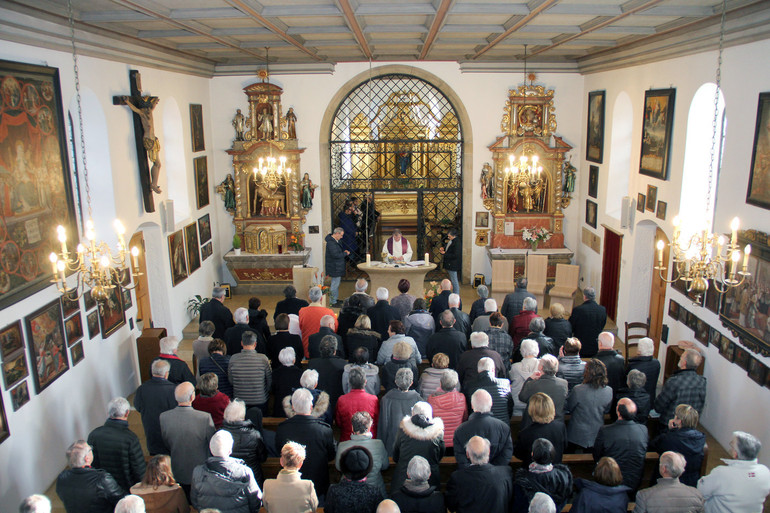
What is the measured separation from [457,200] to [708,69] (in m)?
7.56

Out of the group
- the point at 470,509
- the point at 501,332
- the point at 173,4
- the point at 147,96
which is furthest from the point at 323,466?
the point at 147,96

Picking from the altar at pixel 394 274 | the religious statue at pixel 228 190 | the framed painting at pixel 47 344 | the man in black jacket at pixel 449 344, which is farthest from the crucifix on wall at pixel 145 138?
the man in black jacket at pixel 449 344

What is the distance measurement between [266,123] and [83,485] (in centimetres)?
Result: 1056

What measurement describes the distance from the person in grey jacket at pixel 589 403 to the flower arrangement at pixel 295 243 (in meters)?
9.17

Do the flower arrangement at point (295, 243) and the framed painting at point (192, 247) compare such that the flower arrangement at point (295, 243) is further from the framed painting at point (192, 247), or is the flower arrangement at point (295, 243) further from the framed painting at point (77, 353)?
the framed painting at point (77, 353)

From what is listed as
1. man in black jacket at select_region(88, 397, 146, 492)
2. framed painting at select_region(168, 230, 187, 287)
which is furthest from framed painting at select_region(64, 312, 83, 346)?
framed painting at select_region(168, 230, 187, 287)

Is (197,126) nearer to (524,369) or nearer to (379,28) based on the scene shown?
(379,28)

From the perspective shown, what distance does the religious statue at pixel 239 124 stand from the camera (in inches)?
561

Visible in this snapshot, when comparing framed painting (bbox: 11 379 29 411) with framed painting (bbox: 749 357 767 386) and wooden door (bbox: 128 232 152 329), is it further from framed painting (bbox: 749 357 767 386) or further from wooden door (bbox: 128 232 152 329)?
framed painting (bbox: 749 357 767 386)

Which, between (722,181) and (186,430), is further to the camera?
(722,181)

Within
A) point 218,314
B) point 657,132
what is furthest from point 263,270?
point 657,132

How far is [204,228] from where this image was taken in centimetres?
1359

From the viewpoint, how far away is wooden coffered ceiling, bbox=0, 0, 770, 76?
6984mm

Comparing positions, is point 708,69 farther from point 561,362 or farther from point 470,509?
point 470,509
